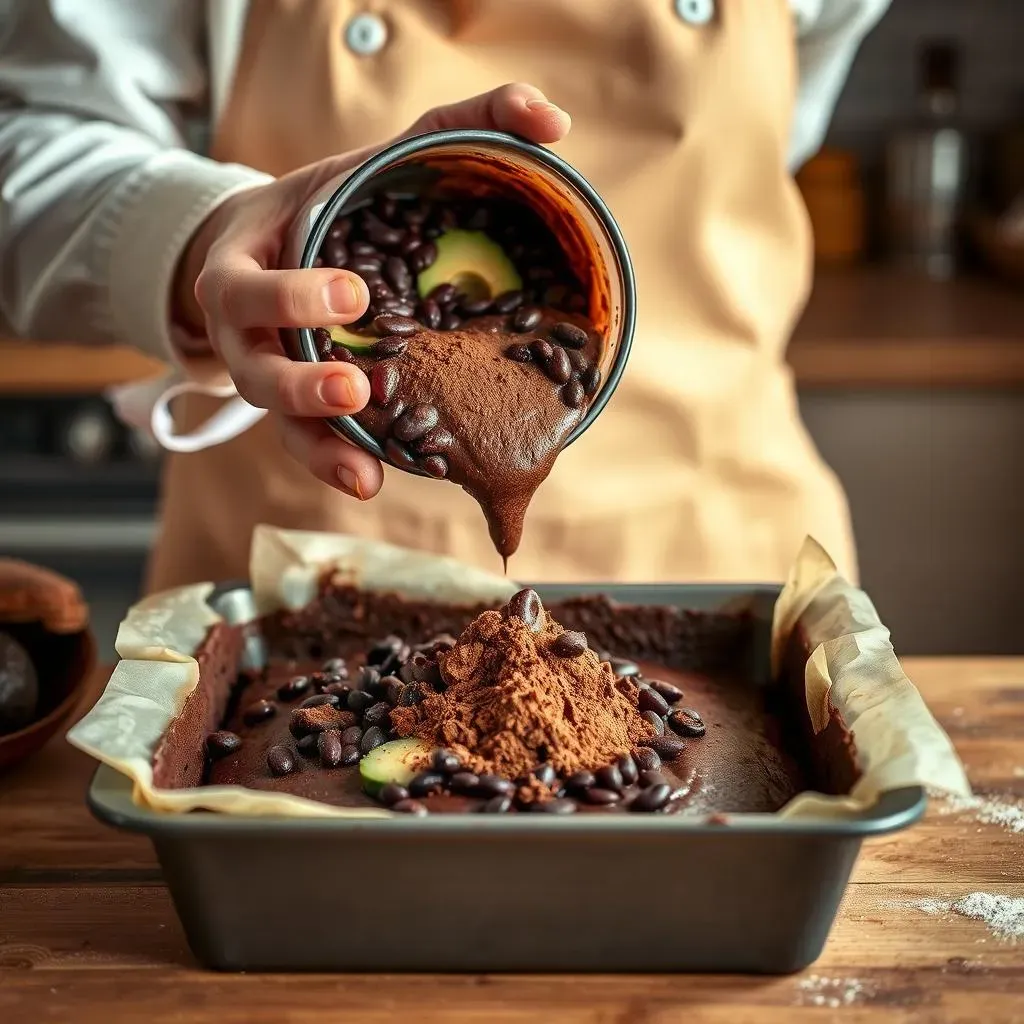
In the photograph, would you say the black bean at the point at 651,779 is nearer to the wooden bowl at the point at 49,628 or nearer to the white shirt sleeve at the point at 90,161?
the wooden bowl at the point at 49,628

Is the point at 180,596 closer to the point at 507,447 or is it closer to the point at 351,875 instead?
the point at 507,447

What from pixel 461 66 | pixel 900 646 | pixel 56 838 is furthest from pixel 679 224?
pixel 900 646

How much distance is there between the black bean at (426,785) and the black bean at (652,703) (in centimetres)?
22

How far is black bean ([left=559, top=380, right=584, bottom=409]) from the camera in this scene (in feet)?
3.71

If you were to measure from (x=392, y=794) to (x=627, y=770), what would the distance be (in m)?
0.17

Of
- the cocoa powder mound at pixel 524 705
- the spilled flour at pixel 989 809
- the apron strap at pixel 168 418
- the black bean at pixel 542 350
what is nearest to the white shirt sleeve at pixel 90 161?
the apron strap at pixel 168 418

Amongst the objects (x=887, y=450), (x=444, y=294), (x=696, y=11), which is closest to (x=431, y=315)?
(x=444, y=294)

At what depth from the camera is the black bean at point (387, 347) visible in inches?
44.2

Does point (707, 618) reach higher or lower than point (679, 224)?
lower

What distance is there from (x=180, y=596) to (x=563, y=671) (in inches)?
17.0

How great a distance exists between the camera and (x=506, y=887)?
895 millimetres

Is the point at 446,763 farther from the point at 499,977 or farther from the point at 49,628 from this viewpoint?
the point at 49,628

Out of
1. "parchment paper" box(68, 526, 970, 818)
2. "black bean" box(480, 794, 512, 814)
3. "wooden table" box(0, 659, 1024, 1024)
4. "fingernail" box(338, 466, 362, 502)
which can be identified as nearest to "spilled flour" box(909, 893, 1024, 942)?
"wooden table" box(0, 659, 1024, 1024)

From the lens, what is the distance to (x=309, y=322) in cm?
103
